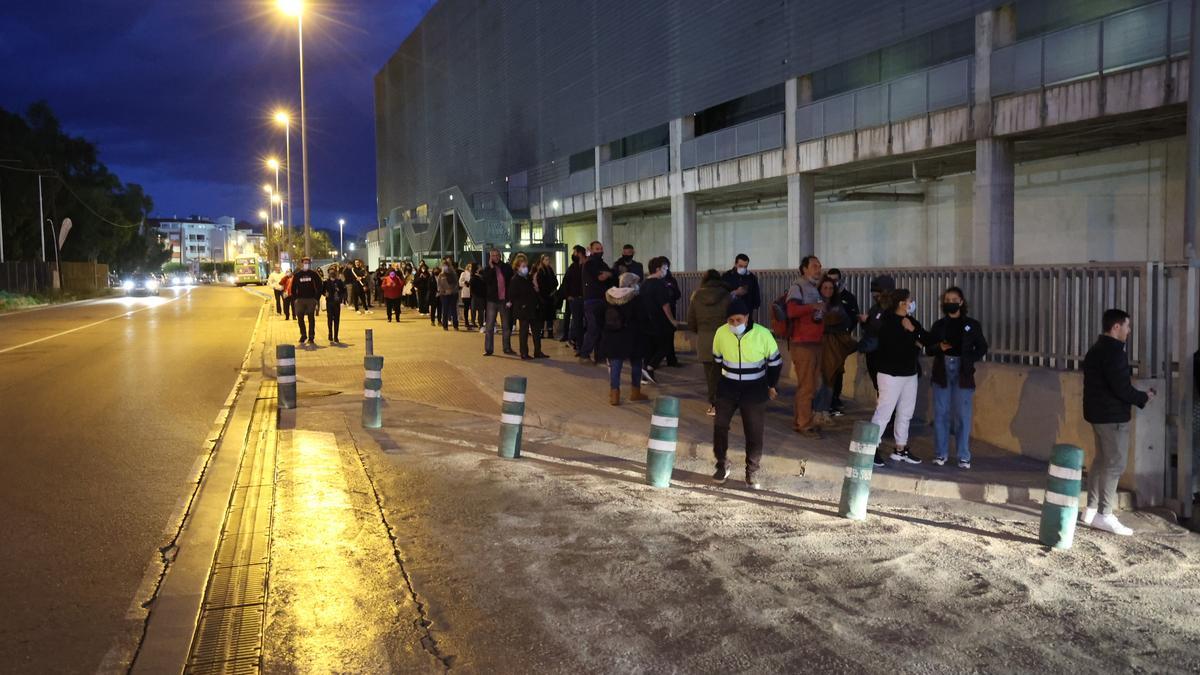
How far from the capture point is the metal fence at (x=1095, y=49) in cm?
1864

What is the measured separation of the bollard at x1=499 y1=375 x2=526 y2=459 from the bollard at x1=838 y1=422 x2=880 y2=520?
3408 millimetres

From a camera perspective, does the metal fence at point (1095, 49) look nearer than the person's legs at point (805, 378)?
No

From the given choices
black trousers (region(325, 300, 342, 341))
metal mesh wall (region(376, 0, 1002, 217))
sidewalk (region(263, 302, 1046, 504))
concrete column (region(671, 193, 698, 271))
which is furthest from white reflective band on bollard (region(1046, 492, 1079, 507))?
concrete column (region(671, 193, 698, 271))

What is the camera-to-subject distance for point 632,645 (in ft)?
15.6

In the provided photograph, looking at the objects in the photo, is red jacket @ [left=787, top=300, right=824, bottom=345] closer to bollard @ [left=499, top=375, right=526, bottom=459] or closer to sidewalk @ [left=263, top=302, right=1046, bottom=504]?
sidewalk @ [left=263, top=302, right=1046, bottom=504]

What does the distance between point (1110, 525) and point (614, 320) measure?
619 centimetres

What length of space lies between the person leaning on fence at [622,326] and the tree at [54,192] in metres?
63.6

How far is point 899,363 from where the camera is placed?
880 cm

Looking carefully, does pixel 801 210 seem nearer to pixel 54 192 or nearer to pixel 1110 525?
pixel 1110 525

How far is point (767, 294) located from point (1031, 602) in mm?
10409

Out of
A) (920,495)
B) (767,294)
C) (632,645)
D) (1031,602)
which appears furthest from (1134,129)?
(632,645)

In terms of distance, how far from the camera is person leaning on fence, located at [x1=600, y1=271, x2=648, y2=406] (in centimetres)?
1180

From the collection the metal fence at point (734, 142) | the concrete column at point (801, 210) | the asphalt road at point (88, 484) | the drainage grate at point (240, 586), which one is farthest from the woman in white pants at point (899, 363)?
the metal fence at point (734, 142)

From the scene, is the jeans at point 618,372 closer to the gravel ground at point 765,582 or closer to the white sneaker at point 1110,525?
the gravel ground at point 765,582
